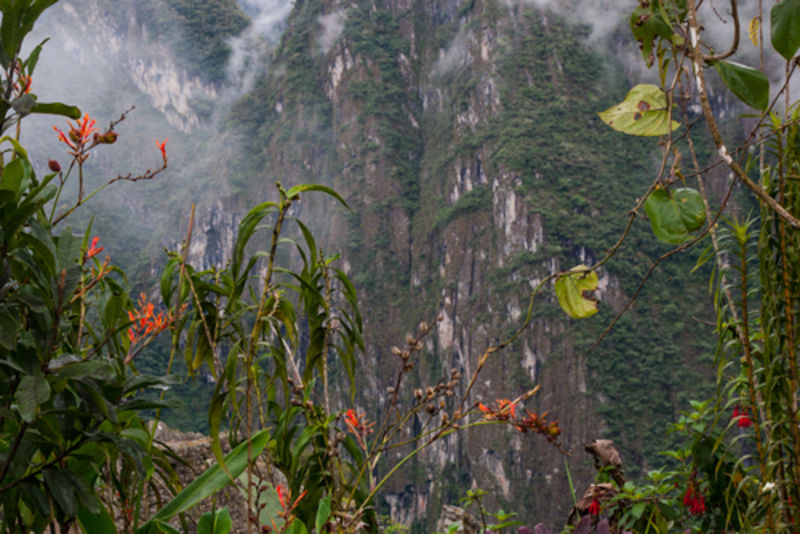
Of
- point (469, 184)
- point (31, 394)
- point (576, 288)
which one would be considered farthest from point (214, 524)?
point (469, 184)

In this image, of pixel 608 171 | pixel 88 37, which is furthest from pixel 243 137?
pixel 608 171

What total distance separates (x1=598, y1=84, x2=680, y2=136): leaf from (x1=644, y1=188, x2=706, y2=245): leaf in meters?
0.05

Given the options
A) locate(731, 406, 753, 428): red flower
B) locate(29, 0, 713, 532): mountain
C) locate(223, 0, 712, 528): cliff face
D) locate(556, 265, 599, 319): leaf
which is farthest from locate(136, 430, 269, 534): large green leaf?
locate(223, 0, 712, 528): cliff face

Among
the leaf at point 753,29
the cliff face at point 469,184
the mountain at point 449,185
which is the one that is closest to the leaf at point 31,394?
the leaf at point 753,29

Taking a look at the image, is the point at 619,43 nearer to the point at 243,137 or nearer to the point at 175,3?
the point at 243,137

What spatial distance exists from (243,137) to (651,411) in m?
29.6

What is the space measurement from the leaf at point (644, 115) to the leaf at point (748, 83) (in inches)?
2.1

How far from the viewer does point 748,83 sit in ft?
1.00

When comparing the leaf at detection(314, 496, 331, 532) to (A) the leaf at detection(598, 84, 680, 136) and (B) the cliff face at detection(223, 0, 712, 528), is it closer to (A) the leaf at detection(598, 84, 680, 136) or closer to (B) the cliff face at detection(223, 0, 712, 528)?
(A) the leaf at detection(598, 84, 680, 136)

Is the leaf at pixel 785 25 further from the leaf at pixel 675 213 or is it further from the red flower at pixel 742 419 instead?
the red flower at pixel 742 419

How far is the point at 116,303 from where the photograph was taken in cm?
49

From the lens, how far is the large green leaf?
454 millimetres

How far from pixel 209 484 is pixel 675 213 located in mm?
392

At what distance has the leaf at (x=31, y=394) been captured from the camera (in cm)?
35
